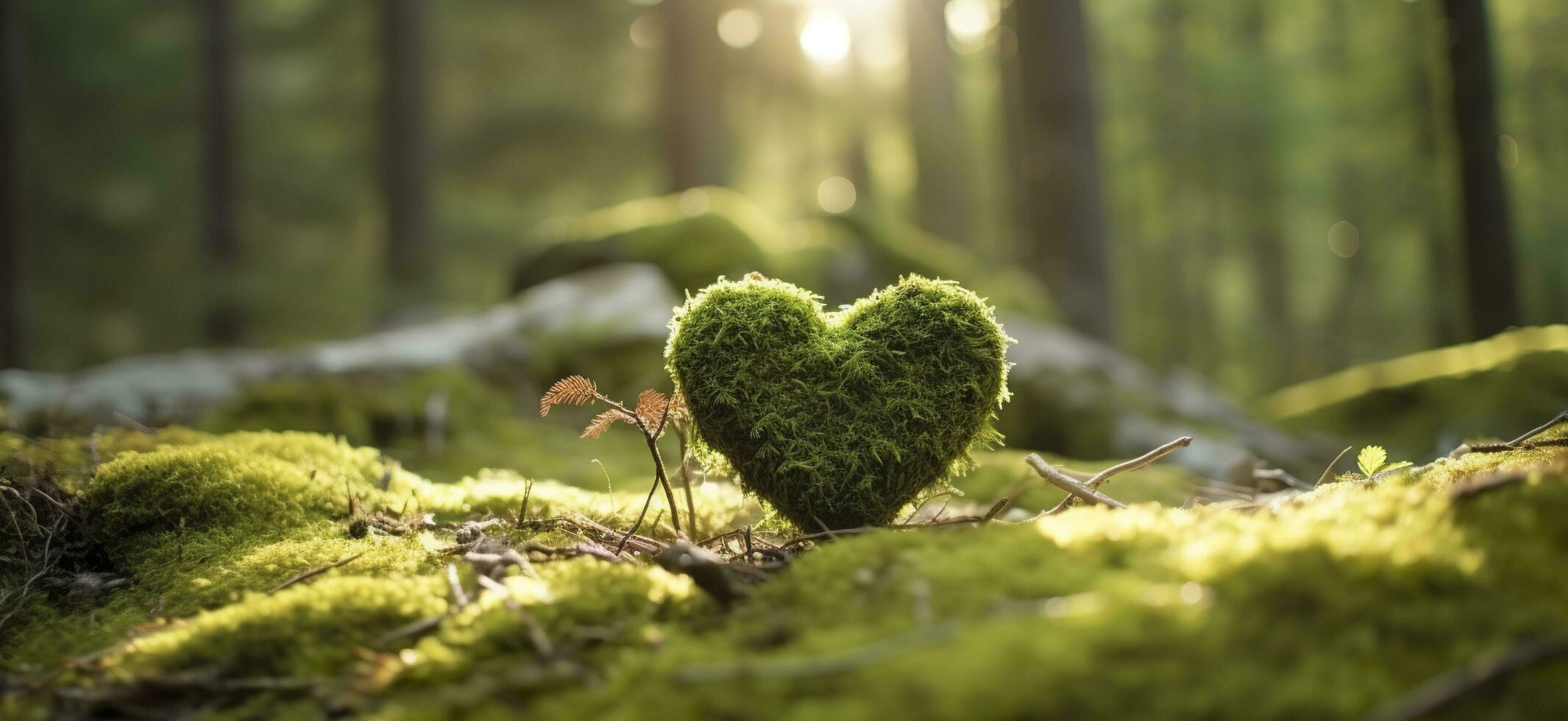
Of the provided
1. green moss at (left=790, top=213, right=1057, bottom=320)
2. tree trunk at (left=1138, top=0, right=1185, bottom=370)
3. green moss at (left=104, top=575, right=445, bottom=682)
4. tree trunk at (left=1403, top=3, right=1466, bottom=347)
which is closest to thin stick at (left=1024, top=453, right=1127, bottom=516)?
green moss at (left=104, top=575, right=445, bottom=682)

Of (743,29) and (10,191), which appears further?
(743,29)

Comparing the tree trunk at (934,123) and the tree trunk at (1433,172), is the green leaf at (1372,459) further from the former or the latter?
the tree trunk at (934,123)

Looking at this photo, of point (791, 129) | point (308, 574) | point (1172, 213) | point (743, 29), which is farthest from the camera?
point (791, 129)

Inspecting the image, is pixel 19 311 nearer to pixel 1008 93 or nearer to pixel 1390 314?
pixel 1008 93

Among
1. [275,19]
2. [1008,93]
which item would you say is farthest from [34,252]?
[1008,93]

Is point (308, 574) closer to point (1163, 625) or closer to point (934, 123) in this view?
point (1163, 625)

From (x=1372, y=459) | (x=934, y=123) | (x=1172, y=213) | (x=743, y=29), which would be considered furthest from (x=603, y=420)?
(x=1172, y=213)
